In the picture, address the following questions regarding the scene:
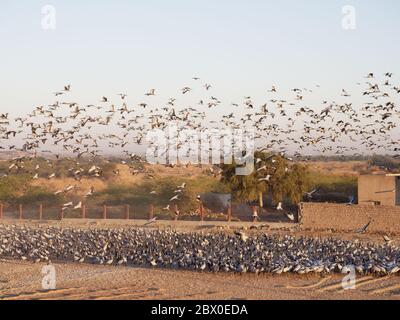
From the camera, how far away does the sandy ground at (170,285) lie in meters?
21.8

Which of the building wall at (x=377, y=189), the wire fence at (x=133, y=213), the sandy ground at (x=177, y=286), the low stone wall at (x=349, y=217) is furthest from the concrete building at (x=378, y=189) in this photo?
the sandy ground at (x=177, y=286)

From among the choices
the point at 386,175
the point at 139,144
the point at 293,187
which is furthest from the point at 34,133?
the point at 293,187

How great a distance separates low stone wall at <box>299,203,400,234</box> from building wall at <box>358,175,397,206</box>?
6.21m

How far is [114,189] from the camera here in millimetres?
88750

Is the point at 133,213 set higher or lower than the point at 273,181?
lower

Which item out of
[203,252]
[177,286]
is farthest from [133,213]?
[177,286]

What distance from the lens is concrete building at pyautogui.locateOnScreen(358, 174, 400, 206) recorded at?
1774 inches

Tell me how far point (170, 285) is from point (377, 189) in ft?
82.6

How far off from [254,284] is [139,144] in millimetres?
16473

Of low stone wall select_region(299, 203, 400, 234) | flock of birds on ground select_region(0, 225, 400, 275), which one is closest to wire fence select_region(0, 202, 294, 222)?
low stone wall select_region(299, 203, 400, 234)

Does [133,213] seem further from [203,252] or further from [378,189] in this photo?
[203,252]

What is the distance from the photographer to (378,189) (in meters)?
45.4

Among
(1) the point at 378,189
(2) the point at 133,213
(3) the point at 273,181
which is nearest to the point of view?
(1) the point at 378,189

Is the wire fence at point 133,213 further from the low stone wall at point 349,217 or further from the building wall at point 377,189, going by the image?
the low stone wall at point 349,217
